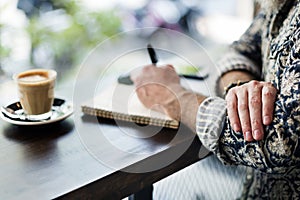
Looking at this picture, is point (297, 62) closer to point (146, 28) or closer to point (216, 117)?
point (216, 117)

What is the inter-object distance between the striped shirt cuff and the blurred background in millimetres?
1866

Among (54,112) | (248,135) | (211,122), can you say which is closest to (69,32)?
(54,112)

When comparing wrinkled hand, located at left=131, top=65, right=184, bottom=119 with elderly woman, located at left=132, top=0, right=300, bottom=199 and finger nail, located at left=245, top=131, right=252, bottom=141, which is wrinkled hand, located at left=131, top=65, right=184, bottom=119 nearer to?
elderly woman, located at left=132, top=0, right=300, bottom=199

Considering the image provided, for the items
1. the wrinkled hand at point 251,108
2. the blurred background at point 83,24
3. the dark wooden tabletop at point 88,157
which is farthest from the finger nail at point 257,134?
the blurred background at point 83,24

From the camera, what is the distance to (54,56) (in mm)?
3016

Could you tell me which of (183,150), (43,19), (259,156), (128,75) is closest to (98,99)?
(128,75)

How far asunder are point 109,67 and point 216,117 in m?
0.63

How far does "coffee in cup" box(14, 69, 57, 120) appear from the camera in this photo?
3.80 ft

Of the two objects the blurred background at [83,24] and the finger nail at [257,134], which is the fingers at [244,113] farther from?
the blurred background at [83,24]

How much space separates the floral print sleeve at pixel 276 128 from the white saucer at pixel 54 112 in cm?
33

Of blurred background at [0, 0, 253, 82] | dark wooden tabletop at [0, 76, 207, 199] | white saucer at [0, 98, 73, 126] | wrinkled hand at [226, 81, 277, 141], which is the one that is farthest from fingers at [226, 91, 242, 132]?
blurred background at [0, 0, 253, 82]

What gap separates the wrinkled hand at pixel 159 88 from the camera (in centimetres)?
118

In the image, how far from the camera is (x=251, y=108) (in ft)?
3.19

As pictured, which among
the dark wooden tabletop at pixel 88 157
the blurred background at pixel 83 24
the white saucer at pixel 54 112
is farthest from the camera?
the blurred background at pixel 83 24
